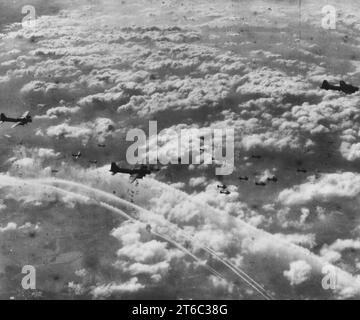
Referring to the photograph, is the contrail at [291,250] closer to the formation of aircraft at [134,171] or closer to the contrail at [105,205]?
the contrail at [105,205]

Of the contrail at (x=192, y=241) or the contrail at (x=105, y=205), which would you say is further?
the contrail at (x=105, y=205)

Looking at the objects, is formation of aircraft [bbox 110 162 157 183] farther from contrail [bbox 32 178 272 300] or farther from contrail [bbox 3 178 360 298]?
contrail [bbox 3 178 360 298]

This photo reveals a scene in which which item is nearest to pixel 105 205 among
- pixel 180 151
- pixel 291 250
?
pixel 180 151

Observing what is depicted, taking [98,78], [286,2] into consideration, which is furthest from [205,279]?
[286,2]

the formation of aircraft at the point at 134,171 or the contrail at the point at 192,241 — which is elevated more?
the formation of aircraft at the point at 134,171

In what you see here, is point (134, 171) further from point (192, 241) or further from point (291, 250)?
point (291, 250)

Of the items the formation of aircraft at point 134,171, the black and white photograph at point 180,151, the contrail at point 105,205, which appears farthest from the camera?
the formation of aircraft at point 134,171

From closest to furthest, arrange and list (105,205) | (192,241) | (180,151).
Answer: (192,241) < (105,205) < (180,151)

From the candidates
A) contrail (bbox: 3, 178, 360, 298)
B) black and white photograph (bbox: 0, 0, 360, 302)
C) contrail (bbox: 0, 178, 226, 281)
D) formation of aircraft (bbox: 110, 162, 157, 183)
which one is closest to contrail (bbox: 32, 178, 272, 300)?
black and white photograph (bbox: 0, 0, 360, 302)

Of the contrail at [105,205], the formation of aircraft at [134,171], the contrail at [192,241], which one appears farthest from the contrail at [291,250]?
the formation of aircraft at [134,171]
